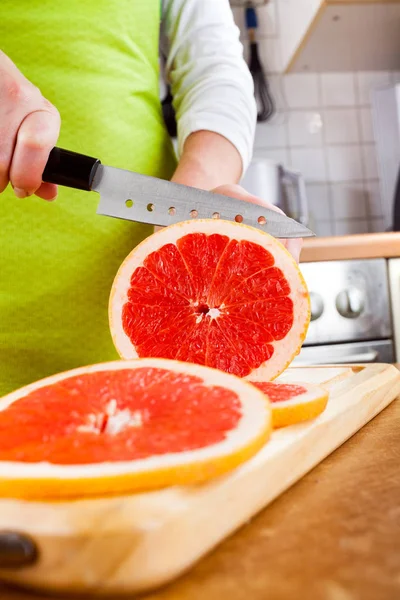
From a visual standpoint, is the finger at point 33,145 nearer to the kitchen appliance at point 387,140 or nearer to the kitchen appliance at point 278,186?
the kitchen appliance at point 278,186

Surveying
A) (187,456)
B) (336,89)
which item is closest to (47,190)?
(187,456)

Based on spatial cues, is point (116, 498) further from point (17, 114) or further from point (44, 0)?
point (44, 0)

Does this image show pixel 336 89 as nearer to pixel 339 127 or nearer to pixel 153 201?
pixel 339 127

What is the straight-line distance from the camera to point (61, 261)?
978 millimetres

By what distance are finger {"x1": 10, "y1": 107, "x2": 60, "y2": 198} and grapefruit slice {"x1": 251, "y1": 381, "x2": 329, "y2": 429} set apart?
1.22 feet

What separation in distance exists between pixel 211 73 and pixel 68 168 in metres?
0.43

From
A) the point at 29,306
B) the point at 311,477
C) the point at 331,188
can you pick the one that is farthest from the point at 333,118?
the point at 311,477

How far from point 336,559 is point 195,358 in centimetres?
41

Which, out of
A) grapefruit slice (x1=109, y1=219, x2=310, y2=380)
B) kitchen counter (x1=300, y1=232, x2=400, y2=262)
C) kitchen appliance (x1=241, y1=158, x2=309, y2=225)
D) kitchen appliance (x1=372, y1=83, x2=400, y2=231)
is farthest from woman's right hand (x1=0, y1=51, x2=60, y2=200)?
kitchen appliance (x1=372, y1=83, x2=400, y2=231)

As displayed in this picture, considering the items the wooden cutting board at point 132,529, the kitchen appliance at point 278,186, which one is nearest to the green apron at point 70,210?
the wooden cutting board at point 132,529

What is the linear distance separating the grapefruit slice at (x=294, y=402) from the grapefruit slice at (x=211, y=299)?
0.42ft

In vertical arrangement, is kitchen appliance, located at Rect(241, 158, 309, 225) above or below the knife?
above

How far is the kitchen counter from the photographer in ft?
5.05

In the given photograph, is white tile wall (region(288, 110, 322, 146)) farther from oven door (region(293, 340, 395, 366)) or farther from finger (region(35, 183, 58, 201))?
finger (region(35, 183, 58, 201))
